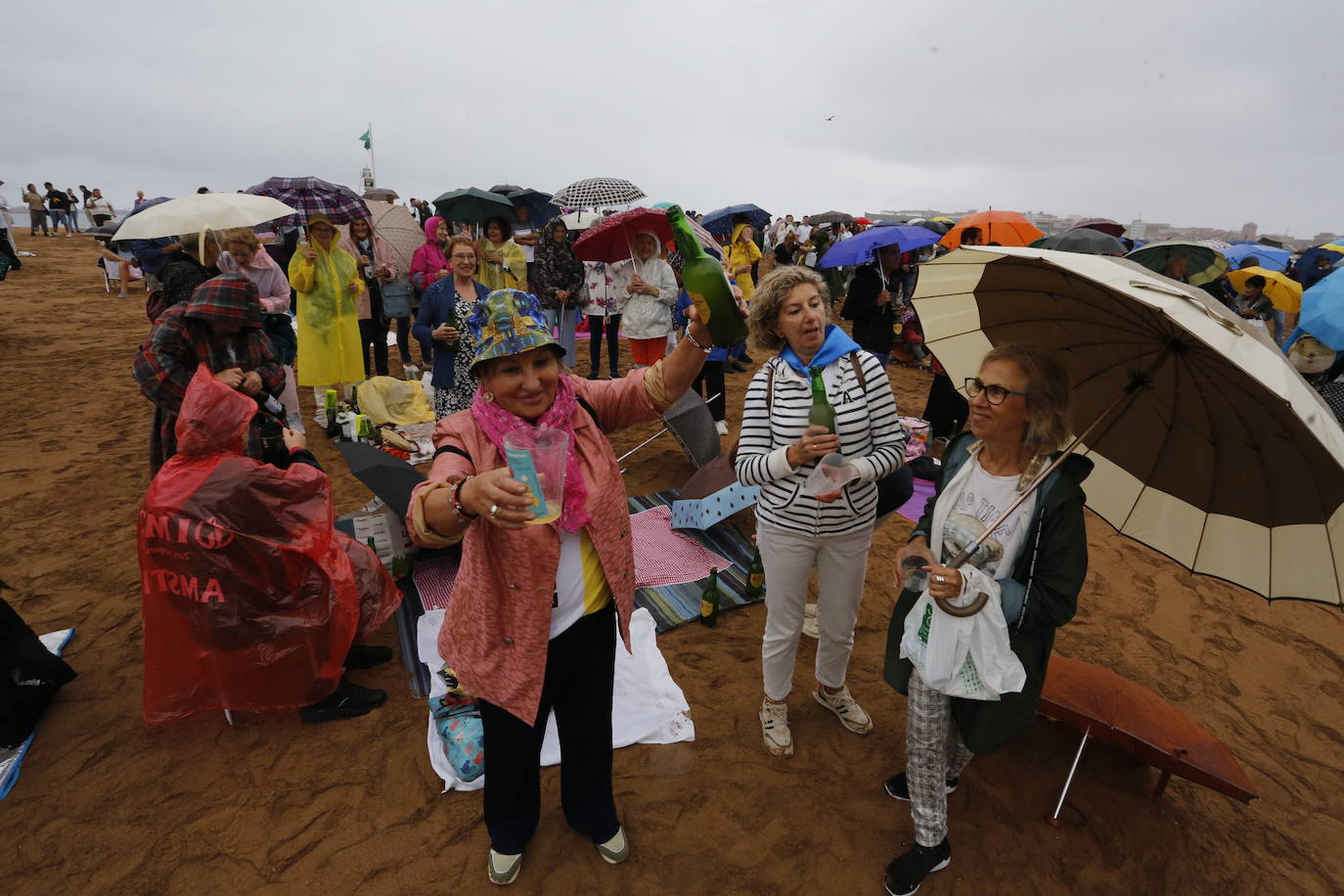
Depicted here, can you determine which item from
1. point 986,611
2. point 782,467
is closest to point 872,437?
point 782,467

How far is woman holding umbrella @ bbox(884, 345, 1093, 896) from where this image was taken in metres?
2.05

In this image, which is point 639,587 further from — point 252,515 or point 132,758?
point 132,758

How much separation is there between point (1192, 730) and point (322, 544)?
4.19 m

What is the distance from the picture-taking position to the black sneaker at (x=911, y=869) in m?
2.54

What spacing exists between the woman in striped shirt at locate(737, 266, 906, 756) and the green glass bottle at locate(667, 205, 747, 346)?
31.8 inches

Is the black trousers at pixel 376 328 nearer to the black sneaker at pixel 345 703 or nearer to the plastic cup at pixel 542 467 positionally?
the black sneaker at pixel 345 703

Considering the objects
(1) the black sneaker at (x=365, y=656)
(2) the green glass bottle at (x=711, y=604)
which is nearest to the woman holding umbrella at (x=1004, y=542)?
(2) the green glass bottle at (x=711, y=604)

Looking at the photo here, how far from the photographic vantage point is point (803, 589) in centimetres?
293

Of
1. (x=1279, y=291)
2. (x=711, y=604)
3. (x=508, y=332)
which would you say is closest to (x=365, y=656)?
(x=711, y=604)

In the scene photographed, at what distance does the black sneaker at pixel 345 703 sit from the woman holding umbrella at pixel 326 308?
4.31 m

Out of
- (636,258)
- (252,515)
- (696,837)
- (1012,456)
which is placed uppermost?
(636,258)

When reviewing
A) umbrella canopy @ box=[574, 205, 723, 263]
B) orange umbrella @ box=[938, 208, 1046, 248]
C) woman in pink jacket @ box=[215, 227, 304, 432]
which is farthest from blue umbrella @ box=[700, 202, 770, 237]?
woman in pink jacket @ box=[215, 227, 304, 432]

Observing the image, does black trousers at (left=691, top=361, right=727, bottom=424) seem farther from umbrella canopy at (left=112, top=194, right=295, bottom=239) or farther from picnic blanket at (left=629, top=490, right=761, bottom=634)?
umbrella canopy at (left=112, top=194, right=295, bottom=239)

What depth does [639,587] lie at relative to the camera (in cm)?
464
